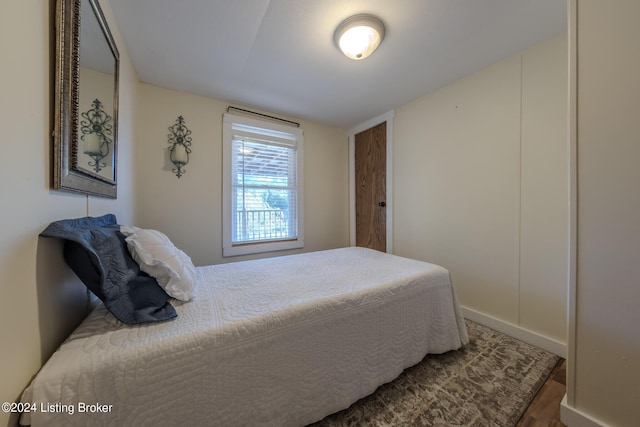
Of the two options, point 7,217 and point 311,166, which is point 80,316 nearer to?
point 7,217

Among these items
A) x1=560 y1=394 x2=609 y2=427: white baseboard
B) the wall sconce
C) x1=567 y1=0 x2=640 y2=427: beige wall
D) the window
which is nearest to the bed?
x1=560 y1=394 x2=609 y2=427: white baseboard

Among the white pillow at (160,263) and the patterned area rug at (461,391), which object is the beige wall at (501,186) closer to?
the patterned area rug at (461,391)

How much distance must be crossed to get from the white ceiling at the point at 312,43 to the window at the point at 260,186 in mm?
495

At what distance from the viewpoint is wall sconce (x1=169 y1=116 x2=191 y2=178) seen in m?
2.35

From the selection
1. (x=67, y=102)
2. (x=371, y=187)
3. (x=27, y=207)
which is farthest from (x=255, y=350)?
(x=371, y=187)

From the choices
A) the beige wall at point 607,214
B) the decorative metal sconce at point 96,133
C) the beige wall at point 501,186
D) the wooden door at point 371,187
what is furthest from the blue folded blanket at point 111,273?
the wooden door at point 371,187

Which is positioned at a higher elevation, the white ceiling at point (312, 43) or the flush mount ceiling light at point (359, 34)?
the white ceiling at point (312, 43)

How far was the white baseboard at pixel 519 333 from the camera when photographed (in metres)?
1.65

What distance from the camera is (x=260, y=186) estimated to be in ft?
9.80

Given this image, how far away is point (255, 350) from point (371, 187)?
2767mm

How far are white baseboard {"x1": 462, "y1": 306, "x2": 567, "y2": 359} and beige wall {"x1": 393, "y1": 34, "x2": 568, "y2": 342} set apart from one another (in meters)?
0.04

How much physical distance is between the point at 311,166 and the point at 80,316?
2.82 meters

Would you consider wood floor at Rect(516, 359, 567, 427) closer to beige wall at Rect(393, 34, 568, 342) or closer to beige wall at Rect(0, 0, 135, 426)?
beige wall at Rect(393, 34, 568, 342)

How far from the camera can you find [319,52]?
1843 millimetres
